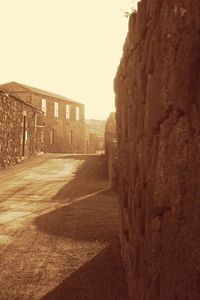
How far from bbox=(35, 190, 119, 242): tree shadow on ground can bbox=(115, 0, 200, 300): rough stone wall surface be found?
135 inches

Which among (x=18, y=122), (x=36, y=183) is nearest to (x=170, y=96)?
(x=36, y=183)

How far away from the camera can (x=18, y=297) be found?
12.8 feet

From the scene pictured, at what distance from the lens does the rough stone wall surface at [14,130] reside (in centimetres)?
1727

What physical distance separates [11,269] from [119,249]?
1467mm

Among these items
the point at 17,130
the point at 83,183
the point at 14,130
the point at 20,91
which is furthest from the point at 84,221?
the point at 20,91

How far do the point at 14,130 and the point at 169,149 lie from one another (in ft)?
57.9

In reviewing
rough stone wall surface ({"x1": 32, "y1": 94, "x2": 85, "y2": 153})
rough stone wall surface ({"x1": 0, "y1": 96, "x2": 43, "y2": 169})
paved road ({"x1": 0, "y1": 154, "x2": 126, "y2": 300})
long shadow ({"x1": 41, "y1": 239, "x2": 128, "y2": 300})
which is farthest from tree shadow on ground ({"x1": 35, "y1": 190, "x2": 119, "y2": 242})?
rough stone wall surface ({"x1": 32, "y1": 94, "x2": 85, "y2": 153})

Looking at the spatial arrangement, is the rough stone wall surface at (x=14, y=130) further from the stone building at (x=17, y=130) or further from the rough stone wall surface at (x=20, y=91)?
the rough stone wall surface at (x=20, y=91)

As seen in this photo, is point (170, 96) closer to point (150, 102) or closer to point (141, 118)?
point (150, 102)

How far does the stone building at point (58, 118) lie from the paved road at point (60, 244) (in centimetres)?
2479

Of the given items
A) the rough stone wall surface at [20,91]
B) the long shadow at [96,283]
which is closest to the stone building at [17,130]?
the rough stone wall surface at [20,91]

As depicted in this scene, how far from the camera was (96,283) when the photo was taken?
14.1 ft

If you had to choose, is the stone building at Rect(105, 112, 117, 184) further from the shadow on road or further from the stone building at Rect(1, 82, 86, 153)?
the stone building at Rect(1, 82, 86, 153)

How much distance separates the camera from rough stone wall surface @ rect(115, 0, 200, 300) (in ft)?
5.56
